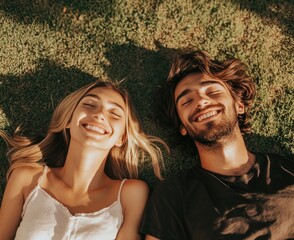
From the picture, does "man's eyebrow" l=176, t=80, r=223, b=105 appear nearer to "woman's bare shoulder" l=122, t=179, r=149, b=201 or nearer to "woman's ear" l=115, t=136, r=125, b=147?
"woman's ear" l=115, t=136, r=125, b=147

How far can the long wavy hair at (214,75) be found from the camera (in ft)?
15.6

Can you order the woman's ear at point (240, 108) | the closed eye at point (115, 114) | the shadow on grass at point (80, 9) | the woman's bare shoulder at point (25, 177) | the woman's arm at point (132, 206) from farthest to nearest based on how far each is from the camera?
the shadow on grass at point (80, 9)
the woman's ear at point (240, 108)
the closed eye at point (115, 114)
the woman's bare shoulder at point (25, 177)
the woman's arm at point (132, 206)

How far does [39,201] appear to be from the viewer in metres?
4.22

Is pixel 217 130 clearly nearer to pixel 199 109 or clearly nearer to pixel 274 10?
pixel 199 109

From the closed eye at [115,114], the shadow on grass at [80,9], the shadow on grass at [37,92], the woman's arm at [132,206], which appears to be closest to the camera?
the woman's arm at [132,206]

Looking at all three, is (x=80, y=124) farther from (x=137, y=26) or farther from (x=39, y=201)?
(x=137, y=26)

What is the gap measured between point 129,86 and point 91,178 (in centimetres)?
129

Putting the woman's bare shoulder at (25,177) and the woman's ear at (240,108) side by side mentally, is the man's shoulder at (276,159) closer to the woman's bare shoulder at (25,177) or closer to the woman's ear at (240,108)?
the woman's ear at (240,108)

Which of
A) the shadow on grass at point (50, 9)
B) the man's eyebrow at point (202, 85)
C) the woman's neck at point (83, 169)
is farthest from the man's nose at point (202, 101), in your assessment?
the shadow on grass at point (50, 9)

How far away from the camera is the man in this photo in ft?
12.9

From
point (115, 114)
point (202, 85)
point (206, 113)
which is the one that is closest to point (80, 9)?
point (115, 114)

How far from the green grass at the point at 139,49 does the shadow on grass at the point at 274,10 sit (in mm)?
13

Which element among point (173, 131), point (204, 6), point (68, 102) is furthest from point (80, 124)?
point (204, 6)

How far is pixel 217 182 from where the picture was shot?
13.8ft
